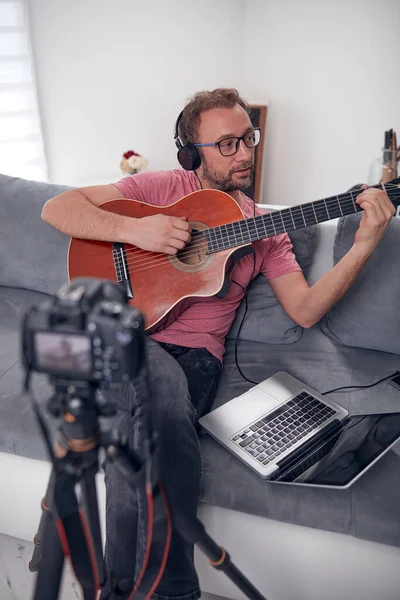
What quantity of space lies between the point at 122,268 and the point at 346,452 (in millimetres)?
784

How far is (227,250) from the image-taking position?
4.47 ft

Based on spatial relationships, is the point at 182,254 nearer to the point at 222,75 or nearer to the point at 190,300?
the point at 190,300

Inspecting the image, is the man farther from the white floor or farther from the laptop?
the white floor

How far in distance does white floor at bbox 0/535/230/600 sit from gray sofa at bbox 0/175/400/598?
1.14 feet

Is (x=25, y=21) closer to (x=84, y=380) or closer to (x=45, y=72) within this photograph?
(x=45, y=72)

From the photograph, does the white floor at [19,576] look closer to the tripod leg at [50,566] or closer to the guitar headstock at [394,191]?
the tripod leg at [50,566]

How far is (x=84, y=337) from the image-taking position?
1.82 feet

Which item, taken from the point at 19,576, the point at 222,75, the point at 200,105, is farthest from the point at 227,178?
the point at 222,75

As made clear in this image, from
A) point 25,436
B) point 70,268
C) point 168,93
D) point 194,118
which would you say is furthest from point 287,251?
point 168,93

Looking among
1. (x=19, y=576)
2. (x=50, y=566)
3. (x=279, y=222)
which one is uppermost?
(x=279, y=222)

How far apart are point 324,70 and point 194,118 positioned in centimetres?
203

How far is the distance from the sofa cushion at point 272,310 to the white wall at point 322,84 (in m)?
1.85

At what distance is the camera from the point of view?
1.82 feet

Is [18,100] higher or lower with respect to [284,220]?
higher
